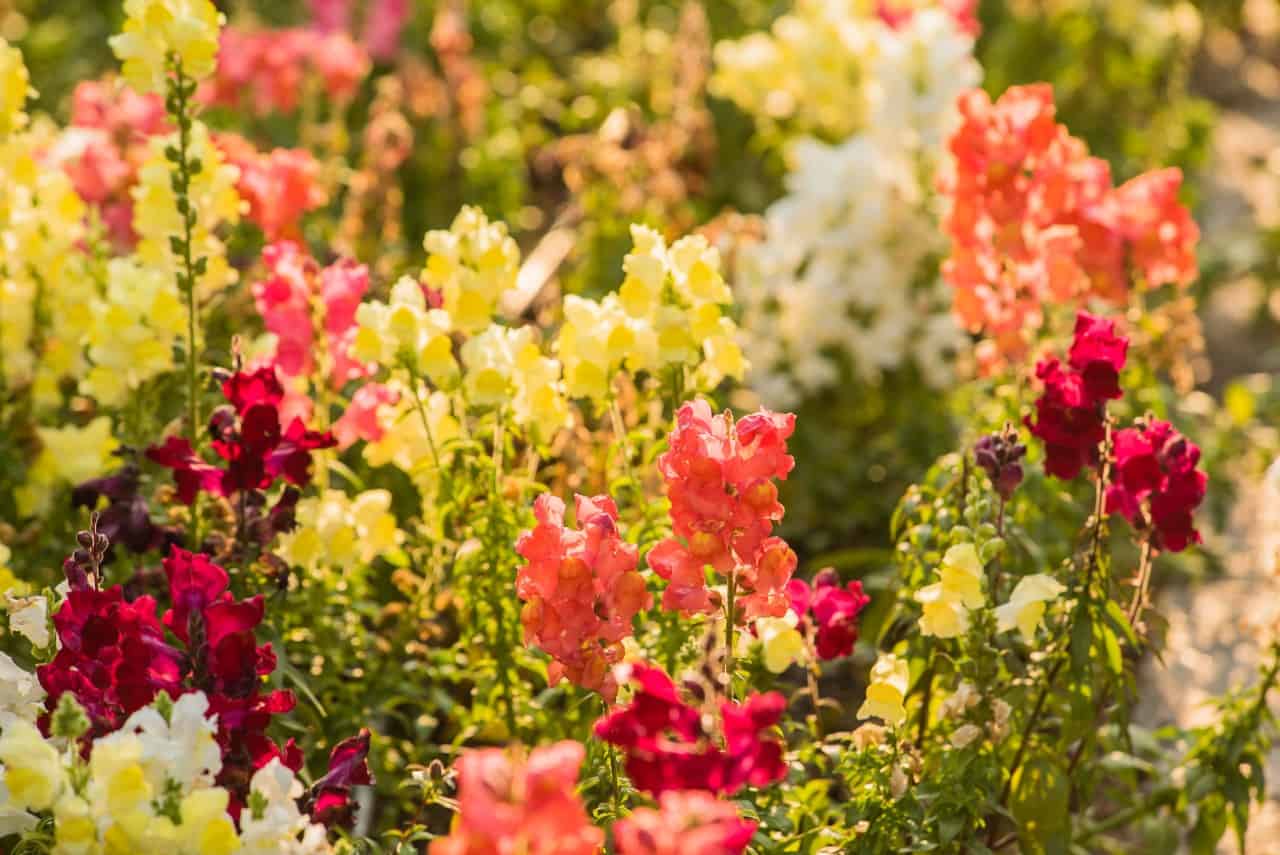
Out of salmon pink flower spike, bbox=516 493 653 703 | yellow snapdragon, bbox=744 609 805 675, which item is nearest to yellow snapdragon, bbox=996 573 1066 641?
yellow snapdragon, bbox=744 609 805 675

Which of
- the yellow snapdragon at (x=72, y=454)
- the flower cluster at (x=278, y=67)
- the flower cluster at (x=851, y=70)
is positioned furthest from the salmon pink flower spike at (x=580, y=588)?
the flower cluster at (x=278, y=67)

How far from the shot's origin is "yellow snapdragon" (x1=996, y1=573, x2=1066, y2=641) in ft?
7.45

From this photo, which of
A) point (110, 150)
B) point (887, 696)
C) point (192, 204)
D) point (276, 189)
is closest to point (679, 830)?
point (887, 696)

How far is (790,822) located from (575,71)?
472 cm

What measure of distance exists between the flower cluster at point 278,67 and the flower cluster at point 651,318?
2693 mm

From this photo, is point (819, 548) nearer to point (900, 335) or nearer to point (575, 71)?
point (900, 335)

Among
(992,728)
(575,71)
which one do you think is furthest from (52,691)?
(575,71)

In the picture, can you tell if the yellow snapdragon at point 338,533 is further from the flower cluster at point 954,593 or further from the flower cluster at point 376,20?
the flower cluster at point 376,20

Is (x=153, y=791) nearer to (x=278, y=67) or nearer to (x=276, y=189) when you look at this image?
(x=276, y=189)

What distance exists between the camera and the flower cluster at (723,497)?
2.02 metres

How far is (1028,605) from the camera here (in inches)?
89.4

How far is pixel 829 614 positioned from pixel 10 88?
5.53 ft

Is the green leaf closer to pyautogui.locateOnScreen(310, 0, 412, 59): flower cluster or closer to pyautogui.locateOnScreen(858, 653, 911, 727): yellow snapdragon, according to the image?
pyautogui.locateOnScreen(858, 653, 911, 727): yellow snapdragon

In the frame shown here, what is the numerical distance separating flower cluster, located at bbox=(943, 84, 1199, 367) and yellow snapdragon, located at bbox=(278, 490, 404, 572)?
1145 millimetres
